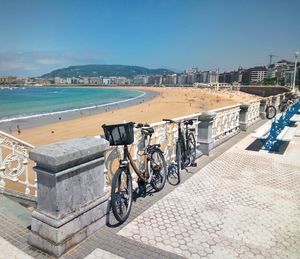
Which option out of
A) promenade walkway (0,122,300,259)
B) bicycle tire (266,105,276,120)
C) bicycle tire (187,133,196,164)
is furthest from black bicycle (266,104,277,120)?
bicycle tire (187,133,196,164)

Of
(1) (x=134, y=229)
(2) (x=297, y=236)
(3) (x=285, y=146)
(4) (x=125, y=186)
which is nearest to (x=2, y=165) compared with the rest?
(4) (x=125, y=186)

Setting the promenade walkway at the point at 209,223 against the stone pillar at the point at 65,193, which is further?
the promenade walkway at the point at 209,223

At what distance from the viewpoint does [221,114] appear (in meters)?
8.96

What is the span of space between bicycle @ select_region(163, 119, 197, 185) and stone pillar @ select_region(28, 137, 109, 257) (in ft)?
7.59

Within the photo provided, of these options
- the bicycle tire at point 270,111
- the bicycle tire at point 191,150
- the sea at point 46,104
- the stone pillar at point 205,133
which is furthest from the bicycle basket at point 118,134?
the bicycle tire at point 270,111

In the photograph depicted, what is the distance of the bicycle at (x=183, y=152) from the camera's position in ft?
18.4

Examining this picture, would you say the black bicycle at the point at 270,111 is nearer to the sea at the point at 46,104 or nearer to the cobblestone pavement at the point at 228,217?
the cobblestone pavement at the point at 228,217

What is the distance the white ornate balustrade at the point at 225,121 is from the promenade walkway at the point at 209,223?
2.63 meters

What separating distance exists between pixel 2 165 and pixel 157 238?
288cm

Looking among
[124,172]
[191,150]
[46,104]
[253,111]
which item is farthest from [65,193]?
[46,104]

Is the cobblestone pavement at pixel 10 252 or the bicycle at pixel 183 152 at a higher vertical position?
the bicycle at pixel 183 152

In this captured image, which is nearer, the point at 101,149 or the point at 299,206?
the point at 101,149

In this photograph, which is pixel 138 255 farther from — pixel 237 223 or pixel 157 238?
pixel 237 223

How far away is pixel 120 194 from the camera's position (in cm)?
385
